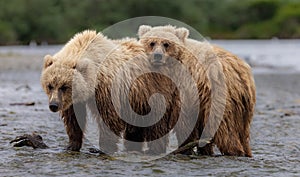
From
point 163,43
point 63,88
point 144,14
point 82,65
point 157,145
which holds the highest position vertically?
point 144,14

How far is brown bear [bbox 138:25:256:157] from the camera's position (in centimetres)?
732

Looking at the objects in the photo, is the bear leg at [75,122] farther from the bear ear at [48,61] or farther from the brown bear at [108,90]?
the bear ear at [48,61]

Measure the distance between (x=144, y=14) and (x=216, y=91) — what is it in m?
85.3

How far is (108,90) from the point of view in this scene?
7320 mm

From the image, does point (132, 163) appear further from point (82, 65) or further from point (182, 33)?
point (182, 33)

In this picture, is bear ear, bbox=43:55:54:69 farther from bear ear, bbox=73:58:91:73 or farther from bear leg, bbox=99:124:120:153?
bear leg, bbox=99:124:120:153

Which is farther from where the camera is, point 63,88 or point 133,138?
point 133,138

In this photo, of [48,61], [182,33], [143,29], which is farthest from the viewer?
[143,29]

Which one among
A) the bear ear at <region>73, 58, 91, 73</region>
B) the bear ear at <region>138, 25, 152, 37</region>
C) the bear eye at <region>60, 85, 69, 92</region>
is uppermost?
the bear ear at <region>138, 25, 152, 37</region>

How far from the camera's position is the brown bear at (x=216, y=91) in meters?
7.32

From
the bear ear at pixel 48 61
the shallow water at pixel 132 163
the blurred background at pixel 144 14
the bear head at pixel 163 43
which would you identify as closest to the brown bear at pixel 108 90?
the bear ear at pixel 48 61

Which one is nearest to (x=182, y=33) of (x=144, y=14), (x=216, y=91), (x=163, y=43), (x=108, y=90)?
(x=163, y=43)

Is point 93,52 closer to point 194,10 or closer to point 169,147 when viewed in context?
point 169,147

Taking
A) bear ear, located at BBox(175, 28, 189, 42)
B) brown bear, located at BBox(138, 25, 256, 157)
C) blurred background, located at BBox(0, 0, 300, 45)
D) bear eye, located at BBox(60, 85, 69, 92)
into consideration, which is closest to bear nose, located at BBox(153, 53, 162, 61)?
brown bear, located at BBox(138, 25, 256, 157)
